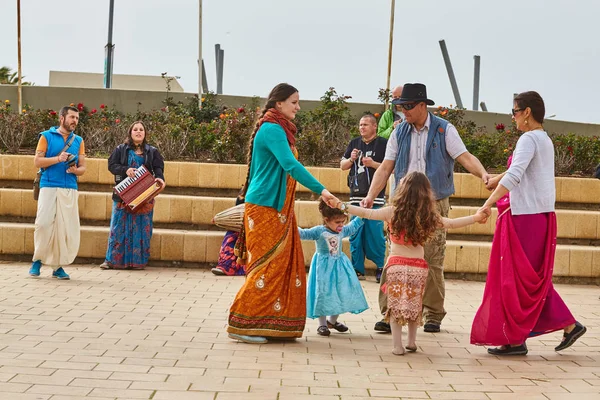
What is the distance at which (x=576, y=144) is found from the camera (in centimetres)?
1512

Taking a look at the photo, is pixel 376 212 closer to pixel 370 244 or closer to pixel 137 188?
pixel 370 244

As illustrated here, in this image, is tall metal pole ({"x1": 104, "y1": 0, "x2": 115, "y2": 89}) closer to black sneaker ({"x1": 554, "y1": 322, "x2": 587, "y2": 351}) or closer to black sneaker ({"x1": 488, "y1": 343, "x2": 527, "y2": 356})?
black sneaker ({"x1": 488, "y1": 343, "x2": 527, "y2": 356})

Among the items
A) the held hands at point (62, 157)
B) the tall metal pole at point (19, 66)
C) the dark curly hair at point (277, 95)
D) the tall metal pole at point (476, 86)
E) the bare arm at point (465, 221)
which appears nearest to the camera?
the bare arm at point (465, 221)

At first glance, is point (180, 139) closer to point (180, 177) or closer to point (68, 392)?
point (180, 177)

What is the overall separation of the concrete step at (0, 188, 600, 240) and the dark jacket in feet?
3.25

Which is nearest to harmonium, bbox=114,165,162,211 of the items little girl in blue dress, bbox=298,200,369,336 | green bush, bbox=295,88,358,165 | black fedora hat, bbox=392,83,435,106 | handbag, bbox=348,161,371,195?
handbag, bbox=348,161,371,195

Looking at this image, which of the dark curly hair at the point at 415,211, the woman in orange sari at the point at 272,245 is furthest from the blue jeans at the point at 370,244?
the dark curly hair at the point at 415,211

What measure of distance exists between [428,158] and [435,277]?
1031 mm

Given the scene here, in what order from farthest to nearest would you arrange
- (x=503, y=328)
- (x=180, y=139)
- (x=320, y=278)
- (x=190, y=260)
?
(x=180, y=139) → (x=190, y=260) → (x=320, y=278) → (x=503, y=328)

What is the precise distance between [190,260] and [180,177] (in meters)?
1.80

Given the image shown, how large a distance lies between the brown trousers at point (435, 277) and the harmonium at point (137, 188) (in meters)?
4.61

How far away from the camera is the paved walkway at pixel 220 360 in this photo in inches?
205

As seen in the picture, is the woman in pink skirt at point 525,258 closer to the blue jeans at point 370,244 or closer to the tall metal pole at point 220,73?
the blue jeans at point 370,244

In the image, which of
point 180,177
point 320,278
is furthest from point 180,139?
Answer: point 320,278
